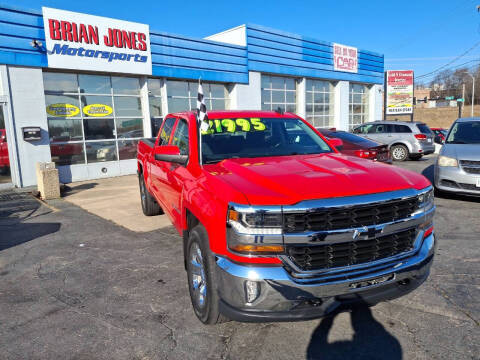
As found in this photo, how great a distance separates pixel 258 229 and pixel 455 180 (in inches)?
250

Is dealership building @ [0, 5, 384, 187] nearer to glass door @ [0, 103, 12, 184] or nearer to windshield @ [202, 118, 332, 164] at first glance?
glass door @ [0, 103, 12, 184]

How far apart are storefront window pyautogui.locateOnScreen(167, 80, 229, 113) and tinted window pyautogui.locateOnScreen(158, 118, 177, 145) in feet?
29.3

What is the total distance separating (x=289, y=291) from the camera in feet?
7.43

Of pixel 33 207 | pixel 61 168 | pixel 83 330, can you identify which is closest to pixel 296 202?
pixel 83 330

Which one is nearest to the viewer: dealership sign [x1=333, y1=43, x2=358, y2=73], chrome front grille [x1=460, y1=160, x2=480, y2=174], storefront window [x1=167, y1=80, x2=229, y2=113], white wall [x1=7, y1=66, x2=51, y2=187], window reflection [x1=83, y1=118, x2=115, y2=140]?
chrome front grille [x1=460, y1=160, x2=480, y2=174]

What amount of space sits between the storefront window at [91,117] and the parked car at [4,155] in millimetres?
1287

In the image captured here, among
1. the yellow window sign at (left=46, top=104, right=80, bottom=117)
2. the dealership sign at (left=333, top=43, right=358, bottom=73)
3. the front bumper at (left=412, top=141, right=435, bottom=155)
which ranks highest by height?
the dealership sign at (left=333, top=43, right=358, bottom=73)

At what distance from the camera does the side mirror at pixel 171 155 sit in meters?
3.46

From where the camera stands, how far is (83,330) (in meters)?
2.99

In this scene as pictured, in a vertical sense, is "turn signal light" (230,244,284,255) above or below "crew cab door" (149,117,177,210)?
below

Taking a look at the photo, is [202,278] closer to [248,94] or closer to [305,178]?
[305,178]

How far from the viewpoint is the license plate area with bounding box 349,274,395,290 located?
7.87 ft

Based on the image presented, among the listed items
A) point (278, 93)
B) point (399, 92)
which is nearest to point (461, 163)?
point (278, 93)

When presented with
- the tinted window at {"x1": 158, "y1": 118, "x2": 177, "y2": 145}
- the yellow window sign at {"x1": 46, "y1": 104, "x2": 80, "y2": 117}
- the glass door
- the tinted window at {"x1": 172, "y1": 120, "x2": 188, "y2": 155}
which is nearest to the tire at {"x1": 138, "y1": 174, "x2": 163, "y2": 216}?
the tinted window at {"x1": 158, "y1": 118, "x2": 177, "y2": 145}
